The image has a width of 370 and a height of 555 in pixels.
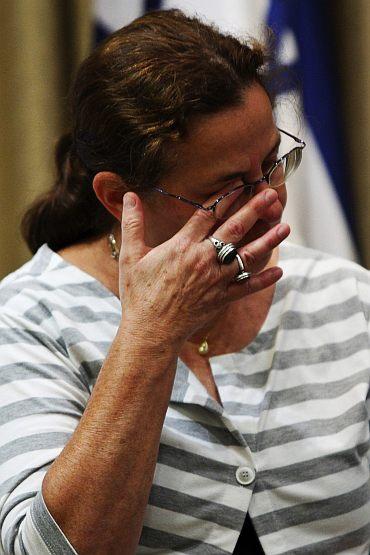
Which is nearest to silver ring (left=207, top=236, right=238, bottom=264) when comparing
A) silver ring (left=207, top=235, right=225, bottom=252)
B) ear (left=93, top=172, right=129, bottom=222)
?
silver ring (left=207, top=235, right=225, bottom=252)

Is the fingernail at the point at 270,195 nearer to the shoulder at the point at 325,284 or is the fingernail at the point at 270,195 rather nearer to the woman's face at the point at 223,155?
the woman's face at the point at 223,155

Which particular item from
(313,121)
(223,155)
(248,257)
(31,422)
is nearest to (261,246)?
(248,257)

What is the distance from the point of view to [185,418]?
136 cm

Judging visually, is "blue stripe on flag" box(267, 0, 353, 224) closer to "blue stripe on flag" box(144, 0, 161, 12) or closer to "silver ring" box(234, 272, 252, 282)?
"blue stripe on flag" box(144, 0, 161, 12)

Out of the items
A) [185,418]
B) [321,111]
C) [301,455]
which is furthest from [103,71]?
[321,111]

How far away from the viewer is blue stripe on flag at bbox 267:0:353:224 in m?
2.00

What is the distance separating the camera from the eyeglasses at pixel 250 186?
49.9 inches

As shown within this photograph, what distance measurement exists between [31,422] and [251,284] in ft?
1.18

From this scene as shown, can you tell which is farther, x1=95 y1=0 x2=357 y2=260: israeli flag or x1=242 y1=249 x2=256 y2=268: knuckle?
x1=95 y1=0 x2=357 y2=260: israeli flag

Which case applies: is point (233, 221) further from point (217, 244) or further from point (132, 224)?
point (132, 224)

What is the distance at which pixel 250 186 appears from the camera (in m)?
1.30

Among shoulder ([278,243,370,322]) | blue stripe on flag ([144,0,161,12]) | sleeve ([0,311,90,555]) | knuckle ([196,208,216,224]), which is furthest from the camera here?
blue stripe on flag ([144,0,161,12])

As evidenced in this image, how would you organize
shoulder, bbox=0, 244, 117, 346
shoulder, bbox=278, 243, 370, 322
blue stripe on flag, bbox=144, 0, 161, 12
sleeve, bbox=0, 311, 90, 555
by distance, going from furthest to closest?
blue stripe on flag, bbox=144, 0, 161, 12, shoulder, bbox=278, 243, 370, 322, shoulder, bbox=0, 244, 117, 346, sleeve, bbox=0, 311, 90, 555

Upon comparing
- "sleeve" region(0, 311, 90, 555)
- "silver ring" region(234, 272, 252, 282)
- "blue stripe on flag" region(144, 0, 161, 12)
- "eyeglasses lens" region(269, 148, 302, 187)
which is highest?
"blue stripe on flag" region(144, 0, 161, 12)
